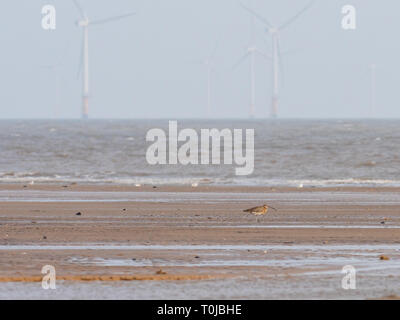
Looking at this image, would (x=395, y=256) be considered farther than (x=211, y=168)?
No

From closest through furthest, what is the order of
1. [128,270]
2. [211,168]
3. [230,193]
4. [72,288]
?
[72,288], [128,270], [230,193], [211,168]

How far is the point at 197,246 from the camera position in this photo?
57.4ft

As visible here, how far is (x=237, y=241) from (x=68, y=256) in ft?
11.3

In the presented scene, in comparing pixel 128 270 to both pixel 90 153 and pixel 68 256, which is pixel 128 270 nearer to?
pixel 68 256

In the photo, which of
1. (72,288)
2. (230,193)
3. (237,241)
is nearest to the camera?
(72,288)

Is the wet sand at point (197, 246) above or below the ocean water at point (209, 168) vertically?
below

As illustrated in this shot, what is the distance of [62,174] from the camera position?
44688 millimetres

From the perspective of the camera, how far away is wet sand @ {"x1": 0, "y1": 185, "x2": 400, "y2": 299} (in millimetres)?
13133

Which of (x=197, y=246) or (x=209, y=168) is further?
(x=209, y=168)

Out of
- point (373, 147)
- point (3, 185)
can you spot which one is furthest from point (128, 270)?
point (373, 147)

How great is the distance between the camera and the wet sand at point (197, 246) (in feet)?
43.1

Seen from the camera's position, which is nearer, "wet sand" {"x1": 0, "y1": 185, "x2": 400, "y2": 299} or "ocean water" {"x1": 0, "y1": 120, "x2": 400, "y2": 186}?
"wet sand" {"x1": 0, "y1": 185, "x2": 400, "y2": 299}

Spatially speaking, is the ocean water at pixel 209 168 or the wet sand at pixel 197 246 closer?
the wet sand at pixel 197 246

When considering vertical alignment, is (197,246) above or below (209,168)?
below
